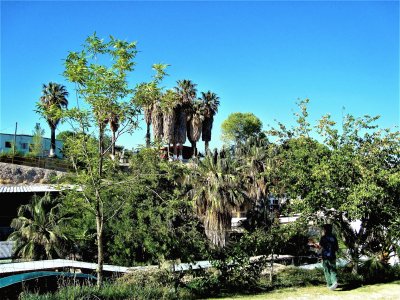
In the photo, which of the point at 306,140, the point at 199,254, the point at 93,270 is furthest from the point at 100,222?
the point at 306,140

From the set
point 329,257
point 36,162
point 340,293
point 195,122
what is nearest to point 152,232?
point 329,257

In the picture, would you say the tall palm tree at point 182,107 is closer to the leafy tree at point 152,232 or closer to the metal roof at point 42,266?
the leafy tree at point 152,232

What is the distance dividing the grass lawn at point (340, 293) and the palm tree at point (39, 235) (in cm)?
1064

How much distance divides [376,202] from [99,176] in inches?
306

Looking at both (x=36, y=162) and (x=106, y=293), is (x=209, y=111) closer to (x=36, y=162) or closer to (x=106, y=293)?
(x=36, y=162)

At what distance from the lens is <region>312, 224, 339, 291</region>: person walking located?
38.3 feet

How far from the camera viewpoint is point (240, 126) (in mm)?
79750

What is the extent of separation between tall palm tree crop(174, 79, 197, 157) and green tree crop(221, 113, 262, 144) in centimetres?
3084

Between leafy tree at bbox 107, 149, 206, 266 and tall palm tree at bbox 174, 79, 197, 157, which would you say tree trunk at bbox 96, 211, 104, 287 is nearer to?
leafy tree at bbox 107, 149, 206, 266

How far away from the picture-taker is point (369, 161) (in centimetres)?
1234

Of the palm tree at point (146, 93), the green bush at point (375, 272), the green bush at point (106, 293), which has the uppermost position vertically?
the palm tree at point (146, 93)

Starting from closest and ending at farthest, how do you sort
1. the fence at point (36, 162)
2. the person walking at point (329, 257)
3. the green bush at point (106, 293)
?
1. the green bush at point (106, 293)
2. the person walking at point (329, 257)
3. the fence at point (36, 162)

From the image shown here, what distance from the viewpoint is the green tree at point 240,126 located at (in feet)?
259

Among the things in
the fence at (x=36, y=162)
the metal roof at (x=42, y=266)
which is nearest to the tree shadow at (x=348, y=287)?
the metal roof at (x=42, y=266)
